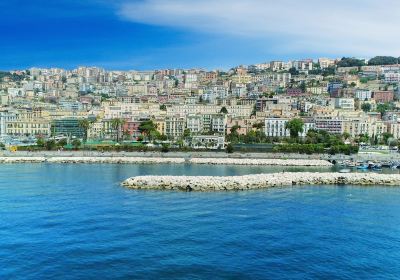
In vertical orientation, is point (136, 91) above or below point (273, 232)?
above

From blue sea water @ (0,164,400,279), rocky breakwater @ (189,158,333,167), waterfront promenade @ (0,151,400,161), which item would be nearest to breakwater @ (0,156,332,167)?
rocky breakwater @ (189,158,333,167)

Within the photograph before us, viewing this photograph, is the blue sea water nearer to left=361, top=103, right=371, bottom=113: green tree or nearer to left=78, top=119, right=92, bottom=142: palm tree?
left=78, top=119, right=92, bottom=142: palm tree

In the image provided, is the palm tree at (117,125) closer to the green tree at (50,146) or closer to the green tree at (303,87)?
the green tree at (50,146)

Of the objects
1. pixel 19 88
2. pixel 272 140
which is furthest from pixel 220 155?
pixel 19 88

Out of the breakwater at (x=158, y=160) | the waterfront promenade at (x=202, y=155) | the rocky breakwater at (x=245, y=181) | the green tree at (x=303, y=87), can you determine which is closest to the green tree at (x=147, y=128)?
the waterfront promenade at (x=202, y=155)

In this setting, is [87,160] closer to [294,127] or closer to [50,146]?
[50,146]

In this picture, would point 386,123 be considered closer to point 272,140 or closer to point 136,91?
point 272,140

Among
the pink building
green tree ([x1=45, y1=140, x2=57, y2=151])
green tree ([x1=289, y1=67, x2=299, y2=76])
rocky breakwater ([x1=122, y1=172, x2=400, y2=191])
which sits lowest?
rocky breakwater ([x1=122, y1=172, x2=400, y2=191])
